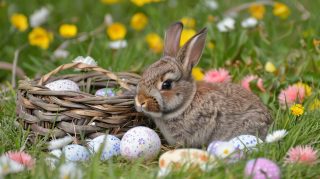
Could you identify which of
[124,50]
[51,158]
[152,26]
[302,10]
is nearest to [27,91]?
[51,158]

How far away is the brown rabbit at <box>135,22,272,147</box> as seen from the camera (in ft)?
13.3

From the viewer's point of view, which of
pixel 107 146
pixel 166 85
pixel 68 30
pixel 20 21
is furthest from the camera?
pixel 20 21

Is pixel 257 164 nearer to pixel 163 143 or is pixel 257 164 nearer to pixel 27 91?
pixel 163 143

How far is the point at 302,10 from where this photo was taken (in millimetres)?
6000

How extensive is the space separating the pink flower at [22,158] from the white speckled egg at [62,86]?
0.73 metres

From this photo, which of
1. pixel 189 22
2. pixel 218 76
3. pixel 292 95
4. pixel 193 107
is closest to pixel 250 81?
pixel 218 76

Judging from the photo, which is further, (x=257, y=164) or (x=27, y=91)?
(x=27, y=91)

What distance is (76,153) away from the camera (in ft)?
12.5

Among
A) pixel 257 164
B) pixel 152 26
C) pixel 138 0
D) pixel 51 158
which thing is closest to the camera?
pixel 257 164

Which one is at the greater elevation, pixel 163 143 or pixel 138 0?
pixel 138 0

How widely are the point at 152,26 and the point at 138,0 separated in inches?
18.9

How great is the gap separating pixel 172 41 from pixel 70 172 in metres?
1.42

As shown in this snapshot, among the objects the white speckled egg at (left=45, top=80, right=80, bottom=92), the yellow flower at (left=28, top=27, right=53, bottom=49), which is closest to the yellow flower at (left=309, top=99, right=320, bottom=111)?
the white speckled egg at (left=45, top=80, right=80, bottom=92)

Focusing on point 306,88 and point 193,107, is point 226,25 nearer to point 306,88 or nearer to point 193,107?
point 306,88
